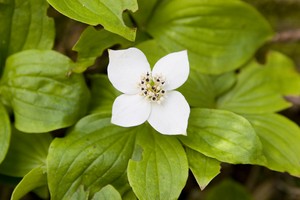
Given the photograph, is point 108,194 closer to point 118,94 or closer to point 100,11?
point 118,94

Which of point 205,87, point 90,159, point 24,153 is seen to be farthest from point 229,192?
point 24,153

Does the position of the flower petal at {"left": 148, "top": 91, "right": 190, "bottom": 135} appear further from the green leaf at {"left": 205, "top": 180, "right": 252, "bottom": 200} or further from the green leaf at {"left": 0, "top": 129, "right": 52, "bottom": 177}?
the green leaf at {"left": 205, "top": 180, "right": 252, "bottom": 200}

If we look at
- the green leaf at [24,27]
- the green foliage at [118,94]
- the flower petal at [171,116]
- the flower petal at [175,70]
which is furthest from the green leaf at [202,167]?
the green leaf at [24,27]

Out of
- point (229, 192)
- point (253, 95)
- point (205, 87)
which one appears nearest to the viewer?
point (205, 87)

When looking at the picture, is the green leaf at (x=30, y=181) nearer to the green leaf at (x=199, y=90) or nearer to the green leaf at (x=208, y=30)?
the green leaf at (x=199, y=90)

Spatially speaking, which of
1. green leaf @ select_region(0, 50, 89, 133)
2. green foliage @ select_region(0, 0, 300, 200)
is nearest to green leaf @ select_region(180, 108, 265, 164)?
green foliage @ select_region(0, 0, 300, 200)

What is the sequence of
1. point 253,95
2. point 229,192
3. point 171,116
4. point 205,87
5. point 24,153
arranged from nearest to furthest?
point 171,116
point 24,153
point 205,87
point 253,95
point 229,192
